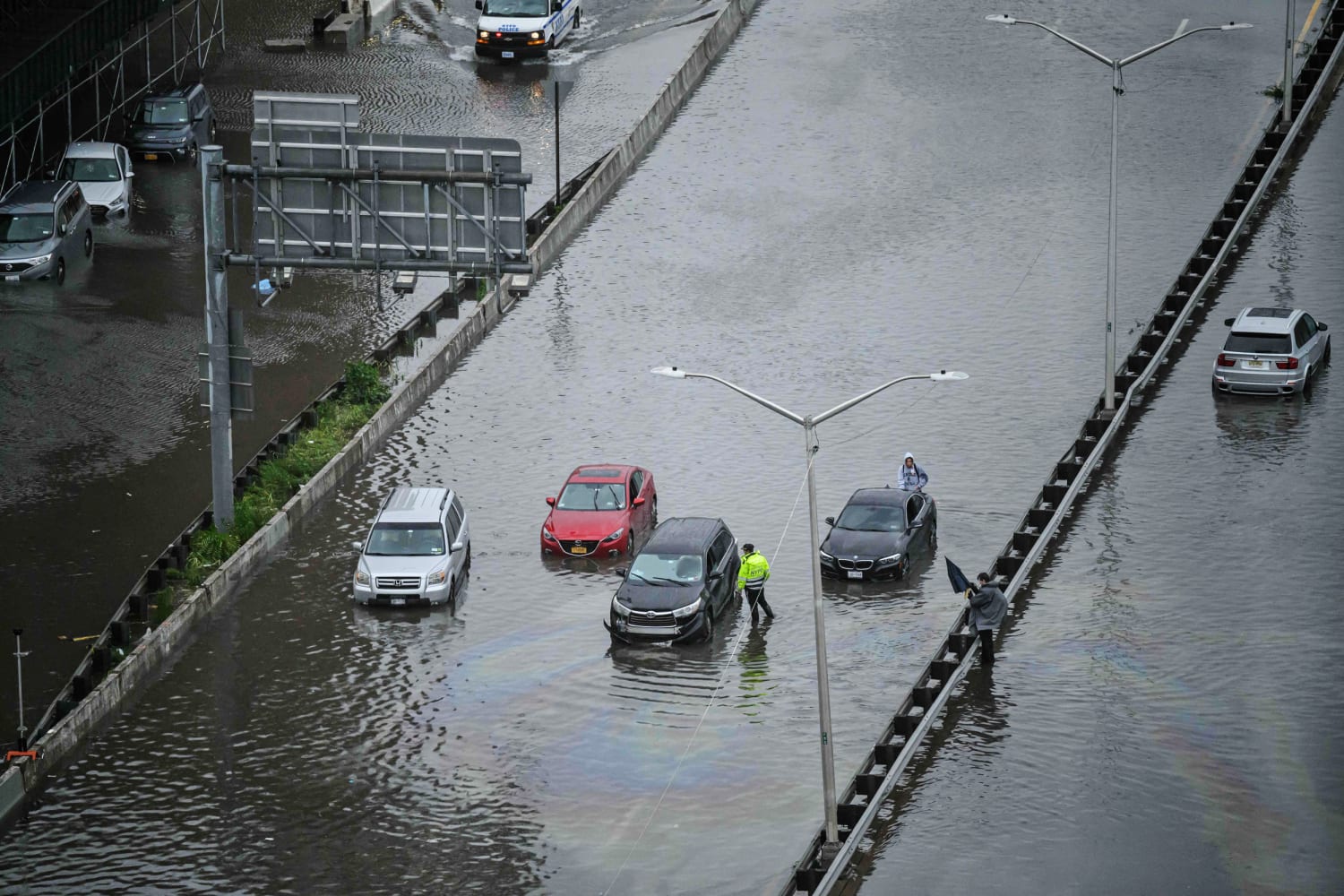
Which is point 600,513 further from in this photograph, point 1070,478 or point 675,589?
point 1070,478

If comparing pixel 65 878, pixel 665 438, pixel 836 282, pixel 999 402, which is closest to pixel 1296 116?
pixel 836 282

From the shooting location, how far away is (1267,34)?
6612cm

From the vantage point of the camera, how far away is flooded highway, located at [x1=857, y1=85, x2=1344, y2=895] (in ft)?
85.4

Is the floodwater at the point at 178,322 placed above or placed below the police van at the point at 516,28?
below

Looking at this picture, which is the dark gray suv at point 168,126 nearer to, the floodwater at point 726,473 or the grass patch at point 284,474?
the floodwater at point 726,473

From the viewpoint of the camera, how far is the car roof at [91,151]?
54.7 meters

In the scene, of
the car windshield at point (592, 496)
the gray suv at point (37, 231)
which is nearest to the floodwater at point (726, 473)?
the car windshield at point (592, 496)

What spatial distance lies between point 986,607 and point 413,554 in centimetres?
986

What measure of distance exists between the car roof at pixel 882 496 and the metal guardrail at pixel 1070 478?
6.63ft

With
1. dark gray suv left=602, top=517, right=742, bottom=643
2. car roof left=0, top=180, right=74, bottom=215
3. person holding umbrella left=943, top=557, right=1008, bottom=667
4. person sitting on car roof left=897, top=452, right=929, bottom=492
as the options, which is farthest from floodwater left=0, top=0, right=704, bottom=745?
person holding umbrella left=943, top=557, right=1008, bottom=667

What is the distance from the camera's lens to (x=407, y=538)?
35.3m

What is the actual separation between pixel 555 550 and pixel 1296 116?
31809 mm

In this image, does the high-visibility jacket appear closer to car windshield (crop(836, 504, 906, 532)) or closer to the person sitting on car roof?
car windshield (crop(836, 504, 906, 532))

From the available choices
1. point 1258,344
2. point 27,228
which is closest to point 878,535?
point 1258,344
